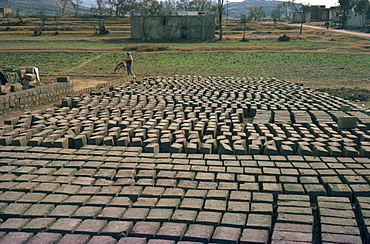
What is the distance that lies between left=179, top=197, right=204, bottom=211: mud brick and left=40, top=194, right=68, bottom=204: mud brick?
4.80 feet

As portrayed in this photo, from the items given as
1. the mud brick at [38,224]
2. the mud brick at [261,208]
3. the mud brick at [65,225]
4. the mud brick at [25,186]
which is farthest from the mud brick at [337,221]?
the mud brick at [25,186]

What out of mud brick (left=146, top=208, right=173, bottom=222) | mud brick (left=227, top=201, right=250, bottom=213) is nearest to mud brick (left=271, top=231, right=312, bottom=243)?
mud brick (left=227, top=201, right=250, bottom=213)

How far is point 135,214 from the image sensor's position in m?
4.09

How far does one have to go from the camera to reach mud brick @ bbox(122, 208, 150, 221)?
4020 mm

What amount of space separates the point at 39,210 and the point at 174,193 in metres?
1.58

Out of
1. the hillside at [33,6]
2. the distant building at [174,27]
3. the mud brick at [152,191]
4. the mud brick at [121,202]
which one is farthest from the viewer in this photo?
the hillside at [33,6]

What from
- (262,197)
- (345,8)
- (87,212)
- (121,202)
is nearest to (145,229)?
(121,202)

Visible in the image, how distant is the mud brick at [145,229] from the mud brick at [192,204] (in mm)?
443

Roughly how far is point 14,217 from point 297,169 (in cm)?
373

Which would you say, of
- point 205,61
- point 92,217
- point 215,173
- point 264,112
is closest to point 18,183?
point 92,217

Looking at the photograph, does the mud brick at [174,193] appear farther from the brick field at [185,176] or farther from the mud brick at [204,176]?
the mud brick at [204,176]

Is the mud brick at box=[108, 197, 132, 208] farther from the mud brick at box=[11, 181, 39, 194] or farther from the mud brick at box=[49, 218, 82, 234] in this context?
the mud brick at box=[11, 181, 39, 194]

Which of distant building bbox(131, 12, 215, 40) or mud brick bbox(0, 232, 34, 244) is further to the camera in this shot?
distant building bbox(131, 12, 215, 40)

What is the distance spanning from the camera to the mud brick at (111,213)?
4052mm
